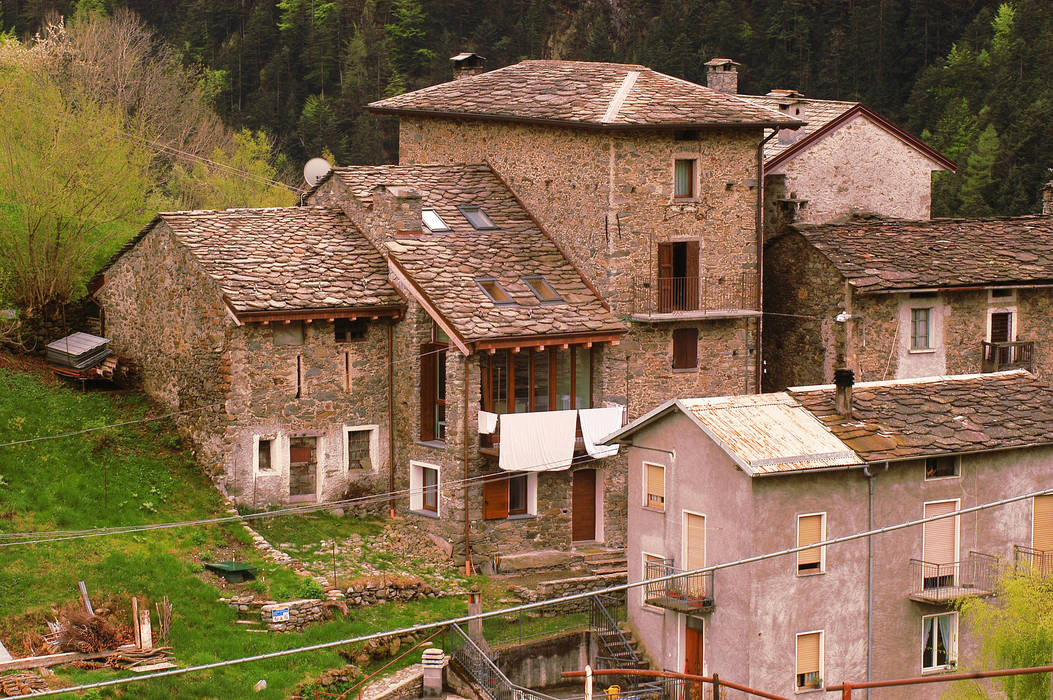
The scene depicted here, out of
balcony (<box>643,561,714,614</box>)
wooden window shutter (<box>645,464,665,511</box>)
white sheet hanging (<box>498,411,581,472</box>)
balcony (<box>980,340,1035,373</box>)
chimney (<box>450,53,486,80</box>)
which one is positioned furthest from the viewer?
chimney (<box>450,53,486,80</box>)

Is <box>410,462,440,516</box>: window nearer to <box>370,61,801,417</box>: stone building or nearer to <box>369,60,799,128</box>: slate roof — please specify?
<box>370,61,801,417</box>: stone building

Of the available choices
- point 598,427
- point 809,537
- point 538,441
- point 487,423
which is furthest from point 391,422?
point 809,537

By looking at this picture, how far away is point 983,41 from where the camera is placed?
77.6 meters

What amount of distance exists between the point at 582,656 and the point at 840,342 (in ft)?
41.4

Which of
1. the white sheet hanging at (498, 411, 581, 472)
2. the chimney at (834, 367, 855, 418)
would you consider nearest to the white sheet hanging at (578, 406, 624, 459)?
the white sheet hanging at (498, 411, 581, 472)

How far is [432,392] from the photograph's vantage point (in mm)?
39688

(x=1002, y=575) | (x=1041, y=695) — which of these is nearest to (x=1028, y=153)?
(x=1002, y=575)

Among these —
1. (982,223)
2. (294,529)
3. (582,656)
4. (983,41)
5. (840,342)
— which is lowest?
(582,656)

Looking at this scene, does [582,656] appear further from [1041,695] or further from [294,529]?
[1041,695]

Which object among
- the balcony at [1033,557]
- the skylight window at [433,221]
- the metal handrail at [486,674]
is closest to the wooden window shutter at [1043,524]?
the balcony at [1033,557]

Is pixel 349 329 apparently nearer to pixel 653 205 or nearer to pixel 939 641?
pixel 653 205

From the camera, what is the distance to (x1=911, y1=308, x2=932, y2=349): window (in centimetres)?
4469

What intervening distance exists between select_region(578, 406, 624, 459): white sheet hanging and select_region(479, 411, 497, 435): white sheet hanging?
2145 mm

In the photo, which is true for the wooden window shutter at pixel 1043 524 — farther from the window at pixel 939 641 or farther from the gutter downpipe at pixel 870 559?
the gutter downpipe at pixel 870 559
